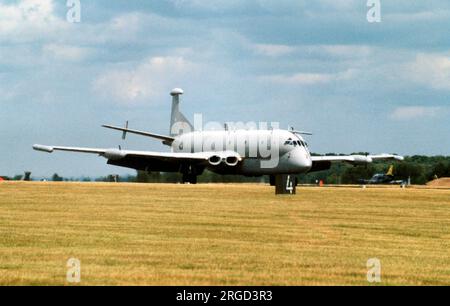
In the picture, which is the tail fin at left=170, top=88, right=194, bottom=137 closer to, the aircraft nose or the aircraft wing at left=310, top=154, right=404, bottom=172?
the aircraft wing at left=310, top=154, right=404, bottom=172

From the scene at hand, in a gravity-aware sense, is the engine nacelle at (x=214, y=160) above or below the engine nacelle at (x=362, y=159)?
below

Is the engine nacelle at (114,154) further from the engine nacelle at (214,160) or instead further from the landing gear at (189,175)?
the engine nacelle at (214,160)

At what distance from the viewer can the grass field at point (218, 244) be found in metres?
16.5

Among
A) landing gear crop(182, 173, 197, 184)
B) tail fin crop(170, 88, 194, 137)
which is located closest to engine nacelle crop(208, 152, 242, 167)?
landing gear crop(182, 173, 197, 184)

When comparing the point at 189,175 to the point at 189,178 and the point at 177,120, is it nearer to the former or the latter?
the point at 189,178

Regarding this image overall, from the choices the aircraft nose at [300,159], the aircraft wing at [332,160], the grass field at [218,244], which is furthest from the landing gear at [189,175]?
the grass field at [218,244]

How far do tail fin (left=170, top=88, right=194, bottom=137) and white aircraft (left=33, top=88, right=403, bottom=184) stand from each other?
41.0 feet

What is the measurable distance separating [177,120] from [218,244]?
267 feet

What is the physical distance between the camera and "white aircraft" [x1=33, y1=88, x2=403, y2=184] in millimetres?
70750

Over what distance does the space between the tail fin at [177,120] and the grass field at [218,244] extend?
6223 cm
